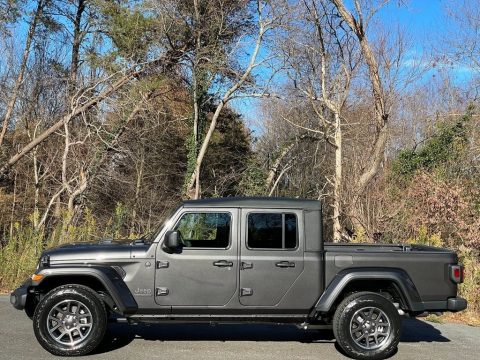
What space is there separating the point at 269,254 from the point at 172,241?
1177mm

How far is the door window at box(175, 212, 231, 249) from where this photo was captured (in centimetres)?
610

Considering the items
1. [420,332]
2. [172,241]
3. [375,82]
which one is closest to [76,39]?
[375,82]

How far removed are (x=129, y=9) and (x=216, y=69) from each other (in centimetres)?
418

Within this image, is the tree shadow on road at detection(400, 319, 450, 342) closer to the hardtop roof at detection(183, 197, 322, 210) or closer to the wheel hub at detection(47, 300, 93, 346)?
the hardtop roof at detection(183, 197, 322, 210)

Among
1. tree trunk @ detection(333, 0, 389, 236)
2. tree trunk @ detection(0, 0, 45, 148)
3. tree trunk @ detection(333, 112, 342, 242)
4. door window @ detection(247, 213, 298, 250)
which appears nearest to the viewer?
door window @ detection(247, 213, 298, 250)

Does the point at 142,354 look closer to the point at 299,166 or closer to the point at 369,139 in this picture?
the point at 369,139

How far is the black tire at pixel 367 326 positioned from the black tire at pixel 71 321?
9.09ft

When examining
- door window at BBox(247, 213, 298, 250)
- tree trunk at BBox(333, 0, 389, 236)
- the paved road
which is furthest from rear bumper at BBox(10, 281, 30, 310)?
tree trunk at BBox(333, 0, 389, 236)

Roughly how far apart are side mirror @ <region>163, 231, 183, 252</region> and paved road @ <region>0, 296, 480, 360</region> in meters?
1.25

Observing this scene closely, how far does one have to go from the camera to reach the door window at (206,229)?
6.10 meters

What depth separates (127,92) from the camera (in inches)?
A: 782

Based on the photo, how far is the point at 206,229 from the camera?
6.30 m

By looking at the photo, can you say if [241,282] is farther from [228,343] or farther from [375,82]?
[375,82]

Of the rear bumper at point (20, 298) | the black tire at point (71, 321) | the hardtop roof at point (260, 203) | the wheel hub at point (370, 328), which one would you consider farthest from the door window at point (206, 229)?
the rear bumper at point (20, 298)
